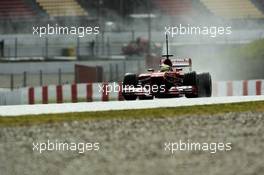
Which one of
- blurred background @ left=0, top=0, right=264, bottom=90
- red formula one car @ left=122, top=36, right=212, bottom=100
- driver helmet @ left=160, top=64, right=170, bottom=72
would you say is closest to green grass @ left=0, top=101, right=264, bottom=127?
red formula one car @ left=122, top=36, right=212, bottom=100

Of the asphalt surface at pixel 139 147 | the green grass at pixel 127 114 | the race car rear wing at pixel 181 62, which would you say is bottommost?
the green grass at pixel 127 114

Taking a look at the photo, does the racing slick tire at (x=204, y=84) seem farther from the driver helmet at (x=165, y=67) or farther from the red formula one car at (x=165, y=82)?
the driver helmet at (x=165, y=67)

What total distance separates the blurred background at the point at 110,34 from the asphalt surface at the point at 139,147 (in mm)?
20655

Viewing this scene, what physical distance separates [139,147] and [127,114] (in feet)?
16.9

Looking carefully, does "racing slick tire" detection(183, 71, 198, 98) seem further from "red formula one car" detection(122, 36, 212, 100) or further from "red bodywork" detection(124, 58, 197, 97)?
"red bodywork" detection(124, 58, 197, 97)

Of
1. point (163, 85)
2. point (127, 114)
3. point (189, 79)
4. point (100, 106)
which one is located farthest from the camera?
point (163, 85)

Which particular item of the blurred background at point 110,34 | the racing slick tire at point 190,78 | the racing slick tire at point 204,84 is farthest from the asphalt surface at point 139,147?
the blurred background at point 110,34

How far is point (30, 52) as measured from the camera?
43219 millimetres

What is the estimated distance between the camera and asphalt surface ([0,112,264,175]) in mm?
9227

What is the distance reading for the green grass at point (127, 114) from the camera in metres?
15.1

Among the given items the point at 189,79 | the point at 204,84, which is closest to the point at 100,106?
the point at 189,79

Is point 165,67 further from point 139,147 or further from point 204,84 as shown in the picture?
point 139,147

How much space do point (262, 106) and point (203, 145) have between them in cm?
733

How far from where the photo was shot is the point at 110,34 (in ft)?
151
